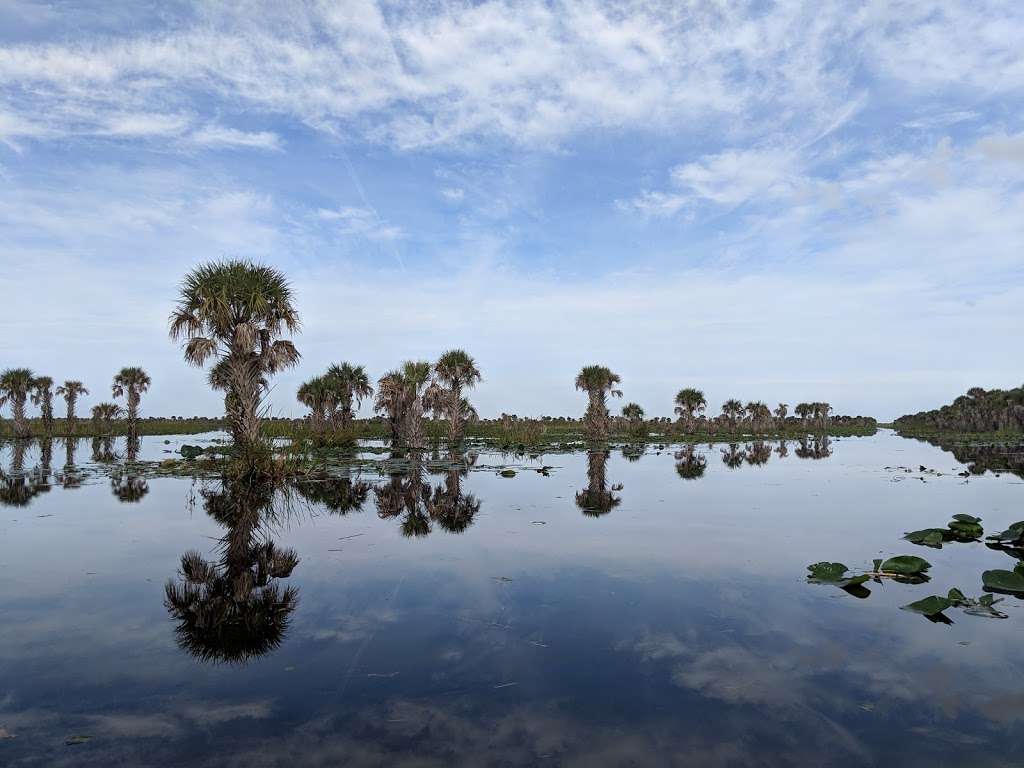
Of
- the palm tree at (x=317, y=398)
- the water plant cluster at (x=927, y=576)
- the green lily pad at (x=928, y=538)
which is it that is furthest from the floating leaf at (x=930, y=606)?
the palm tree at (x=317, y=398)

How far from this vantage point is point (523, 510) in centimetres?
1698

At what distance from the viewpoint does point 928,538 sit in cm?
1262

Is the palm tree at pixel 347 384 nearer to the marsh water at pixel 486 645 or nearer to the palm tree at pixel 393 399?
the palm tree at pixel 393 399

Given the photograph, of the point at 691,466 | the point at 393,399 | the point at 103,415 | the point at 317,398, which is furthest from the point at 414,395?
the point at 103,415

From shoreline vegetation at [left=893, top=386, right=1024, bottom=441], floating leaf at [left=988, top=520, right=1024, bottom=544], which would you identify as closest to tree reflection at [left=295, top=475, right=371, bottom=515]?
floating leaf at [left=988, top=520, right=1024, bottom=544]

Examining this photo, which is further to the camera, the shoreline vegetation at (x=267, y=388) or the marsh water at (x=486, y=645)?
the shoreline vegetation at (x=267, y=388)

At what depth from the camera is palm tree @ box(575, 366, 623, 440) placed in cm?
5762

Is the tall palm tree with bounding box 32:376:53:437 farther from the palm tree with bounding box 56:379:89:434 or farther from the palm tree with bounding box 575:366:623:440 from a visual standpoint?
the palm tree with bounding box 575:366:623:440

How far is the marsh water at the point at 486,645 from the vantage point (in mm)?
4746

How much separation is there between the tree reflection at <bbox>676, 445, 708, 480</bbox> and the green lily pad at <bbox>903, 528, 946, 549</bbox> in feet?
42.4

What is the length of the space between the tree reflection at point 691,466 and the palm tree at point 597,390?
1711 centimetres

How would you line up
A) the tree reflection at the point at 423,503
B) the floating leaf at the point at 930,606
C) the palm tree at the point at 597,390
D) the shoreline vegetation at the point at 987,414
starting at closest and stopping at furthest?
the floating leaf at the point at 930,606
the tree reflection at the point at 423,503
the palm tree at the point at 597,390
the shoreline vegetation at the point at 987,414

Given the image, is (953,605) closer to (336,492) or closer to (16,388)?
(336,492)

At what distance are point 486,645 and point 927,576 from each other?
8.09 meters
